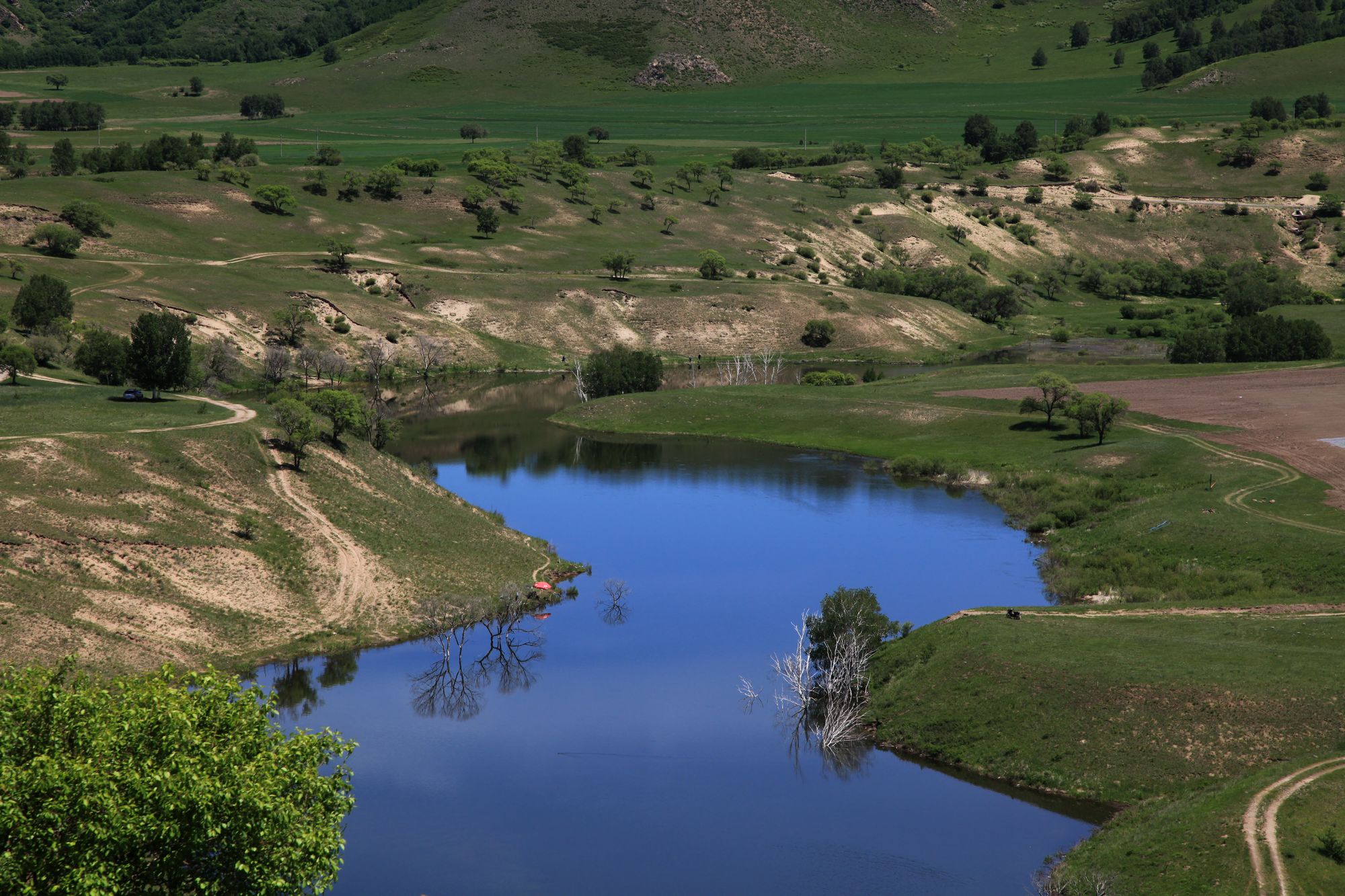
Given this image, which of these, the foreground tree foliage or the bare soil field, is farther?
the bare soil field

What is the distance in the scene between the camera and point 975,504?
110 meters

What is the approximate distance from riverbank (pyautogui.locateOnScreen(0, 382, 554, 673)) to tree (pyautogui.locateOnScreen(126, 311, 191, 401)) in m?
3.34

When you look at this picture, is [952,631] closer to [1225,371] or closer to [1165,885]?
[1165,885]

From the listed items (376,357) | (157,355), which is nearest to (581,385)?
(376,357)

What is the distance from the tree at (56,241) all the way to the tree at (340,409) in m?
100.0

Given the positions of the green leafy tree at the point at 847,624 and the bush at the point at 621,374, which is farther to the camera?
the bush at the point at 621,374

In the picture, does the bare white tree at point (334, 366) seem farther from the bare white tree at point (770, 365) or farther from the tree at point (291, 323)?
the bare white tree at point (770, 365)

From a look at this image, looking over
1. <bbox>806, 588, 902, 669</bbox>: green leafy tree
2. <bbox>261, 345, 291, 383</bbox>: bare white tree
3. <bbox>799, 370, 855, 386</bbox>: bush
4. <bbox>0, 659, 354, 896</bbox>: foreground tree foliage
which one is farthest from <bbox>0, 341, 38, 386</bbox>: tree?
<bbox>799, 370, 855, 386</bbox>: bush

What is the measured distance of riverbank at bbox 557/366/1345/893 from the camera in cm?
5138

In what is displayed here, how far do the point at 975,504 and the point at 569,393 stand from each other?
6959 centimetres

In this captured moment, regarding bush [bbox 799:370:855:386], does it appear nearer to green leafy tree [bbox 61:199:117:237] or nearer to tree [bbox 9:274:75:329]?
tree [bbox 9:274:75:329]

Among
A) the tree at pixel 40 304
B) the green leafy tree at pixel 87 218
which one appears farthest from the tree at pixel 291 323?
the green leafy tree at pixel 87 218

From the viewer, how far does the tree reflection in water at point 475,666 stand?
6762cm

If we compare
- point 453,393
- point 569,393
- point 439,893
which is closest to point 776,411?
point 569,393
